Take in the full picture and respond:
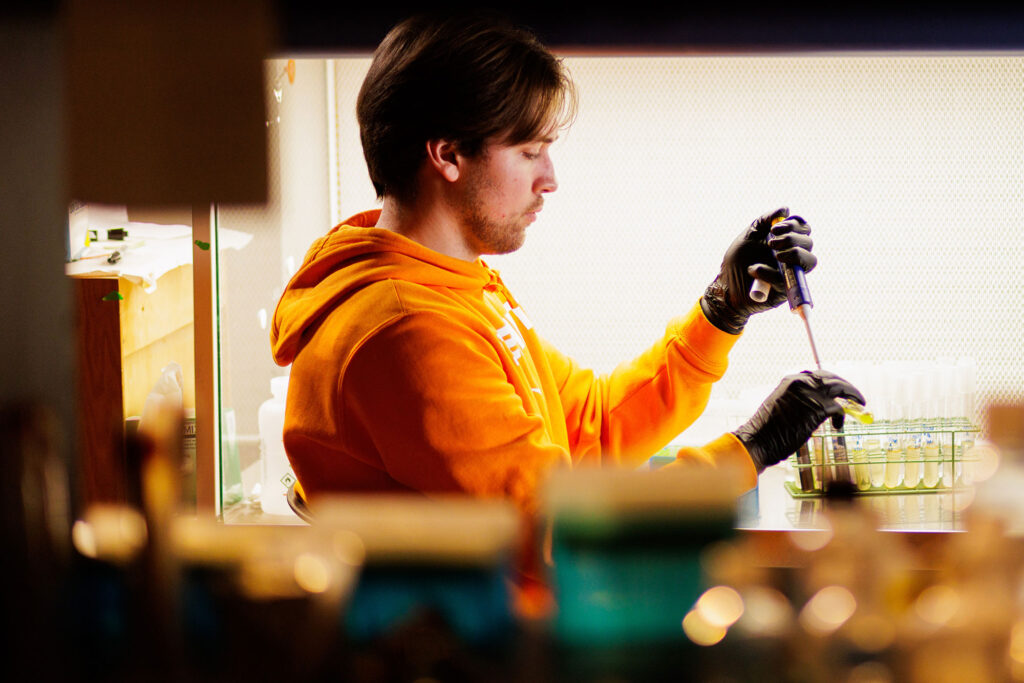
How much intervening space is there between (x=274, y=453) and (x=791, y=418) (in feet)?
4.06

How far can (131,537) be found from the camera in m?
0.58

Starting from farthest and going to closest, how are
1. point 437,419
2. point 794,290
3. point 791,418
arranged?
1. point 794,290
2. point 791,418
3. point 437,419

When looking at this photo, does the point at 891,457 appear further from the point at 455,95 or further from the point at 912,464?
the point at 455,95

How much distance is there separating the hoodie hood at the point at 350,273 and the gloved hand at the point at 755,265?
514 millimetres

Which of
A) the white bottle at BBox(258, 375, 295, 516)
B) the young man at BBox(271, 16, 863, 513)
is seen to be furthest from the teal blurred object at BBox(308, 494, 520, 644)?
the white bottle at BBox(258, 375, 295, 516)

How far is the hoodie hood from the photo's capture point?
1.34 m

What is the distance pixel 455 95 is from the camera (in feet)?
4.55

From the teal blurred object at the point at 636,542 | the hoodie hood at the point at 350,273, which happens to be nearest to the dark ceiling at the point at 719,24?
the teal blurred object at the point at 636,542

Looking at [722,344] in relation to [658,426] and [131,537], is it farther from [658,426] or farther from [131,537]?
[131,537]

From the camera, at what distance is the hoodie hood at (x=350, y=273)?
1.34 m

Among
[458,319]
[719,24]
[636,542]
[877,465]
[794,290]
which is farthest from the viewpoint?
[877,465]

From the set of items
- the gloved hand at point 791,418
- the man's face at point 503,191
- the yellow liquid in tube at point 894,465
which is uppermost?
the man's face at point 503,191

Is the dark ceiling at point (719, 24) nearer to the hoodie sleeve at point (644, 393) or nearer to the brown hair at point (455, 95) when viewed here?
the brown hair at point (455, 95)

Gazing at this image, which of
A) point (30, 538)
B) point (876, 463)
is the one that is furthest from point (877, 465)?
point (30, 538)
